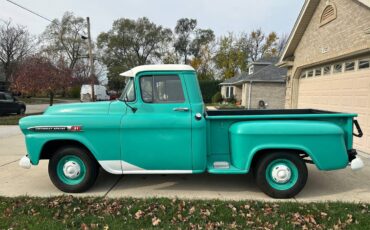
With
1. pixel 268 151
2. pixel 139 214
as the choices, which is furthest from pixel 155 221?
pixel 268 151

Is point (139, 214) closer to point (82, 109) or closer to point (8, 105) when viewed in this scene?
point (82, 109)

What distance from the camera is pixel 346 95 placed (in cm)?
845

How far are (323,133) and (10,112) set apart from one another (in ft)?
66.1

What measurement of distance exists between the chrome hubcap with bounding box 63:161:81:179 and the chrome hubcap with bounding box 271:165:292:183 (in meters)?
3.24

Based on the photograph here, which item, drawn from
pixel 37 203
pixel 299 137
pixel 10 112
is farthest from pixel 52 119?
pixel 10 112

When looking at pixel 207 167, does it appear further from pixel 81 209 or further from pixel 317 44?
pixel 317 44

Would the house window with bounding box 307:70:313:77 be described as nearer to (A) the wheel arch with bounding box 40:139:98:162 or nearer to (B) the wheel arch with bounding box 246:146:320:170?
(B) the wheel arch with bounding box 246:146:320:170

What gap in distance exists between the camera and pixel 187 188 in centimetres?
493

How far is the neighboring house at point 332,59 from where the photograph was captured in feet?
25.6

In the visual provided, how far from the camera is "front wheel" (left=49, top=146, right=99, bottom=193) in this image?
15.1 feet

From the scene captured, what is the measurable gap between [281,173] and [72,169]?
3.45 metres

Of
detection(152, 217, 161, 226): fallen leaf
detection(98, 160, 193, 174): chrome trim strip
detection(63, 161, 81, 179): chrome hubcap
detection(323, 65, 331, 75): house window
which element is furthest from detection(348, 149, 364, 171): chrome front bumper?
detection(323, 65, 331, 75): house window

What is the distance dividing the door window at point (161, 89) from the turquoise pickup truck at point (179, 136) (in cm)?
2

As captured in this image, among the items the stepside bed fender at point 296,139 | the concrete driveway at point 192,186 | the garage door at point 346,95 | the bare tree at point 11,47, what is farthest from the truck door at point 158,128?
the bare tree at point 11,47
